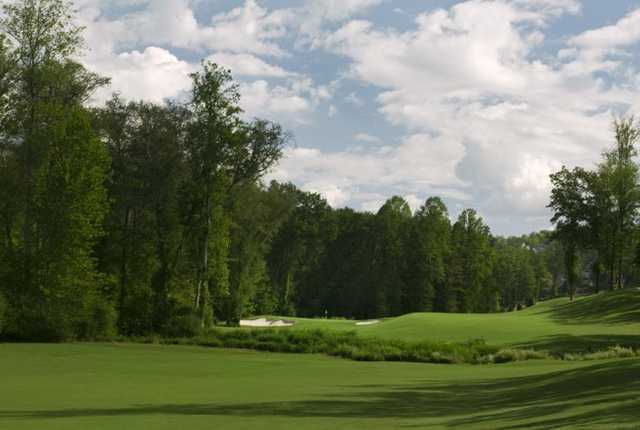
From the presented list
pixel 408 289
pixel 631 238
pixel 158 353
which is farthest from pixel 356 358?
pixel 408 289

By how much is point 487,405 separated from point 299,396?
439 cm

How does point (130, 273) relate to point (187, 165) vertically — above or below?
below

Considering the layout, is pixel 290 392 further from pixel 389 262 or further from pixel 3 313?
pixel 389 262

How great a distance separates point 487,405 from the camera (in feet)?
53.4

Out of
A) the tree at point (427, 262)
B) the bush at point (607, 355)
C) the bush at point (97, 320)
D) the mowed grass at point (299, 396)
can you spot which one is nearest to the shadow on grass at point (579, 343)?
the bush at point (607, 355)

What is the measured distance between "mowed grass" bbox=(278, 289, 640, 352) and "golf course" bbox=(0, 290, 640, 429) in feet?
2.17

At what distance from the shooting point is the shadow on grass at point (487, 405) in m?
12.6

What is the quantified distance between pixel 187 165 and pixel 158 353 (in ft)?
53.9

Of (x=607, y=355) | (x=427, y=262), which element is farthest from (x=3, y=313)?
(x=427, y=262)

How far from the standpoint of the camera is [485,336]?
133ft

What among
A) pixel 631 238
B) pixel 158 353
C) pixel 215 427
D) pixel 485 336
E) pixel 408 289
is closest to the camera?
pixel 215 427

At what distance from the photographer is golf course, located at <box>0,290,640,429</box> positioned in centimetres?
1310

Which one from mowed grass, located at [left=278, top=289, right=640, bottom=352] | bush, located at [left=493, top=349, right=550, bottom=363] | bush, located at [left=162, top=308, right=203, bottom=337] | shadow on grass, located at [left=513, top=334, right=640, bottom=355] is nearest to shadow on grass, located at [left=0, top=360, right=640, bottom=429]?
bush, located at [left=493, top=349, right=550, bottom=363]

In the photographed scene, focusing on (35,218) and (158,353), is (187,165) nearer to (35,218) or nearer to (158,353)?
(35,218)
